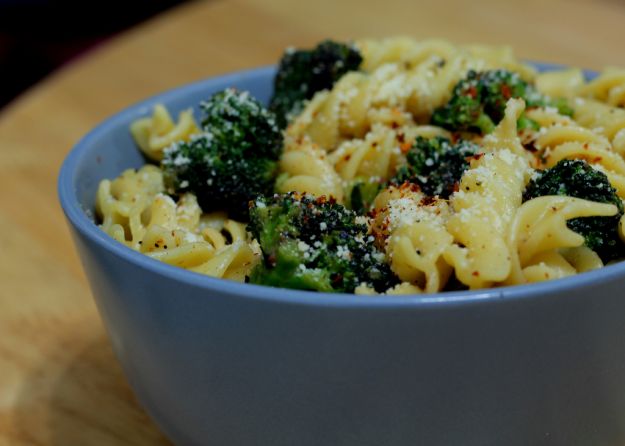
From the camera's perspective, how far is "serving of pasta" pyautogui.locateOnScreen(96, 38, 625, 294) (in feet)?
3.57

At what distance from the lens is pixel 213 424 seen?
113 cm

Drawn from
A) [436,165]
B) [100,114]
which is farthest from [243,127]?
[100,114]

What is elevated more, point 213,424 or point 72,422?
point 213,424

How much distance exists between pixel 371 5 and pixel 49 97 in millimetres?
1250

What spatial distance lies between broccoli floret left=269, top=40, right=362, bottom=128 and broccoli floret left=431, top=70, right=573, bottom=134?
27 cm

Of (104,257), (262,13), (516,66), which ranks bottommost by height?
(262,13)

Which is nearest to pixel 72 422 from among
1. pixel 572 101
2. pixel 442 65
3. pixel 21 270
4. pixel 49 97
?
pixel 21 270

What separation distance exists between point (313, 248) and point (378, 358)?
204 millimetres

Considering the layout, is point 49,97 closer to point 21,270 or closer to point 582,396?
point 21,270

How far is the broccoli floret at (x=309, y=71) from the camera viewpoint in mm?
1702

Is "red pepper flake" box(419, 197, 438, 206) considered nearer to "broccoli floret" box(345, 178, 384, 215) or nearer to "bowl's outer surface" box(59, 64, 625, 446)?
"broccoli floret" box(345, 178, 384, 215)

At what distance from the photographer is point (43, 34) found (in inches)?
172

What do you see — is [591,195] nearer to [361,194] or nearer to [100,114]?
[361,194]

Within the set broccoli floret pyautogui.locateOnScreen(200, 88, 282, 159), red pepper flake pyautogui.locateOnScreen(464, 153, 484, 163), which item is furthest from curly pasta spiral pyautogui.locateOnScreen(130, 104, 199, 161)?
red pepper flake pyautogui.locateOnScreen(464, 153, 484, 163)
